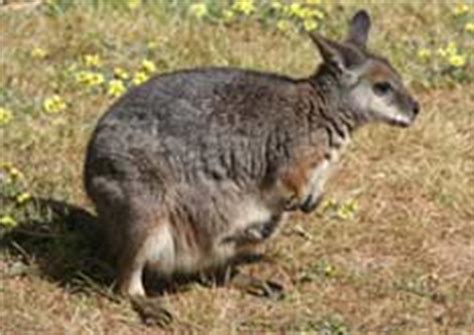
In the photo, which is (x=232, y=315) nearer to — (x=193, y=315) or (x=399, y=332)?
(x=193, y=315)

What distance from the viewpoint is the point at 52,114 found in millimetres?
8430

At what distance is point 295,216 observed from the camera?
7453 mm

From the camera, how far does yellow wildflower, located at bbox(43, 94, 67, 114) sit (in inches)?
326

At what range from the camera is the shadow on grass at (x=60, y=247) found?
22.2ft

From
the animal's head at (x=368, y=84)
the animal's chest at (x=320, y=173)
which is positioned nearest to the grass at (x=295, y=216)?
the animal's chest at (x=320, y=173)

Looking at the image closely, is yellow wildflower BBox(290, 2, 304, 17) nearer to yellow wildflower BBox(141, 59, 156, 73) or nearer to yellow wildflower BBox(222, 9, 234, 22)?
yellow wildflower BBox(222, 9, 234, 22)

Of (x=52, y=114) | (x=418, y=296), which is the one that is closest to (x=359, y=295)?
(x=418, y=296)

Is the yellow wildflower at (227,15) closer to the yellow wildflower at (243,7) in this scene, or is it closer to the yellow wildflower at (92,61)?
the yellow wildflower at (243,7)

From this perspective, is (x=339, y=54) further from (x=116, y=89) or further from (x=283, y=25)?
(x=283, y=25)

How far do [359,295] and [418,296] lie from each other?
0.84 ft

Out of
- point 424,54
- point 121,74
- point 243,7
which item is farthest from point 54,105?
point 424,54

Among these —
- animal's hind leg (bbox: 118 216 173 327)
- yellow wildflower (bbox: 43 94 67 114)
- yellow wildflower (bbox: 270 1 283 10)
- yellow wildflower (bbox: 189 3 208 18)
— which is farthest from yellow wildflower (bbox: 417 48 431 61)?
animal's hind leg (bbox: 118 216 173 327)

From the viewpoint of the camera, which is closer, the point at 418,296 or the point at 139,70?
the point at 418,296

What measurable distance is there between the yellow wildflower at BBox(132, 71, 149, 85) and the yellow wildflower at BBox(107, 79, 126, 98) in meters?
0.08
